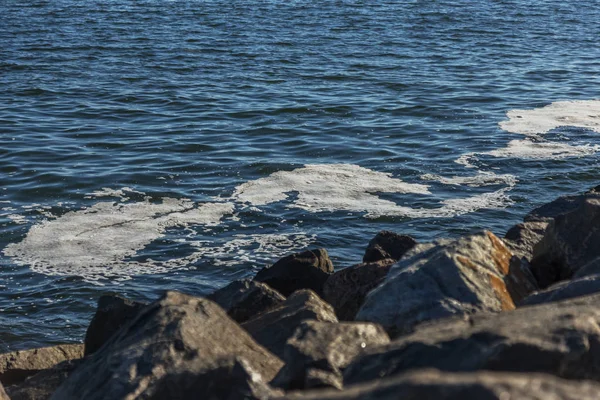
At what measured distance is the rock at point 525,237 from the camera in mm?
7793

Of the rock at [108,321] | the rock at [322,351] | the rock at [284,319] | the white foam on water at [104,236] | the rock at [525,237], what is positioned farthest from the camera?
the white foam on water at [104,236]

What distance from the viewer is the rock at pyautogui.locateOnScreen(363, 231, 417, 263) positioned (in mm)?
8477

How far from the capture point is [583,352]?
4012mm

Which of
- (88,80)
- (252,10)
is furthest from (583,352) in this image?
(252,10)

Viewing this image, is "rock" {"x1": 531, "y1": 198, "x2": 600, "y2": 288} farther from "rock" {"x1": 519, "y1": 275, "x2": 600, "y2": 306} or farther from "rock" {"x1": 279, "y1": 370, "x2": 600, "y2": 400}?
"rock" {"x1": 279, "y1": 370, "x2": 600, "y2": 400}

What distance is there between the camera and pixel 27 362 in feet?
23.4

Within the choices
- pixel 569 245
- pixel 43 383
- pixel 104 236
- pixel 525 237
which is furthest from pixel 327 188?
pixel 43 383

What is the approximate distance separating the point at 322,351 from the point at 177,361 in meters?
0.74

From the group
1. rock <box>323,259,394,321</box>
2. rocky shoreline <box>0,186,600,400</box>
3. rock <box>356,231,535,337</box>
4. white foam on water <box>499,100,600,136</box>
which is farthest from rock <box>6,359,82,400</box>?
white foam on water <box>499,100,600,136</box>

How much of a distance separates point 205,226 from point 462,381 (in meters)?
8.51

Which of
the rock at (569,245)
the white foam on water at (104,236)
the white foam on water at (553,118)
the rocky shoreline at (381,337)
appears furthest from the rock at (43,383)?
the white foam on water at (553,118)

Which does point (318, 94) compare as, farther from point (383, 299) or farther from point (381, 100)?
point (383, 299)

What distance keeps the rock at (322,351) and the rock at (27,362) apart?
2.93m

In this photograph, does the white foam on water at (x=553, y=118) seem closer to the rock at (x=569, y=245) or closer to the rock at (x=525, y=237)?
→ the rock at (x=525, y=237)
